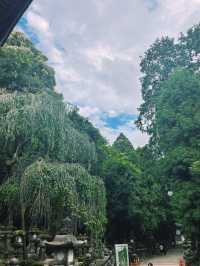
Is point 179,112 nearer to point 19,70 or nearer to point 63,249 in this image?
point 19,70

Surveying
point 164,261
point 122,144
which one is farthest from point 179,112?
point 122,144

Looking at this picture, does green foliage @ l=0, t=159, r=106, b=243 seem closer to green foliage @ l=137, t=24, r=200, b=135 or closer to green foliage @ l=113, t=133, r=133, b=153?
green foliage @ l=137, t=24, r=200, b=135

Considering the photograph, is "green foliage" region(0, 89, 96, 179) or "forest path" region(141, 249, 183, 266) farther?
"forest path" region(141, 249, 183, 266)

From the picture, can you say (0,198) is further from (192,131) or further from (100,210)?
(192,131)

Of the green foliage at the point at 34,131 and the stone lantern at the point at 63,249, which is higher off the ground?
the green foliage at the point at 34,131

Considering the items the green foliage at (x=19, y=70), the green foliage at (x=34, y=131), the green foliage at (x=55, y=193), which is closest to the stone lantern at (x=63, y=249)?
the green foliage at (x=55, y=193)

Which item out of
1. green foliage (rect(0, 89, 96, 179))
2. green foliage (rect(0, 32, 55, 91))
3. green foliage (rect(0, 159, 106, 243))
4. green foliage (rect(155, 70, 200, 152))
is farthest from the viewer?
green foliage (rect(0, 32, 55, 91))

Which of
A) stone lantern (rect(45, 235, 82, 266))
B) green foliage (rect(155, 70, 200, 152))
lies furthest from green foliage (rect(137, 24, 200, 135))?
stone lantern (rect(45, 235, 82, 266))

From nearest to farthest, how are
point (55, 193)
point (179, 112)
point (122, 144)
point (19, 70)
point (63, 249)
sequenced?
point (63, 249), point (55, 193), point (179, 112), point (19, 70), point (122, 144)

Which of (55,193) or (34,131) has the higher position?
(34,131)

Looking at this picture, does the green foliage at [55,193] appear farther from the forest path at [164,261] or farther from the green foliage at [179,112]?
the forest path at [164,261]

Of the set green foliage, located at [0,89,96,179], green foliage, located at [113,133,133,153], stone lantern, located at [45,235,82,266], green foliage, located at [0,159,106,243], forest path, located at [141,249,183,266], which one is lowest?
forest path, located at [141,249,183,266]

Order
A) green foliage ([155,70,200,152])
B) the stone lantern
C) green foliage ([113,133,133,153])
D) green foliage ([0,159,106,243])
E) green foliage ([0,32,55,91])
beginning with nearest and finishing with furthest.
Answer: the stone lantern < green foliage ([0,159,106,243]) < green foliage ([155,70,200,152]) < green foliage ([0,32,55,91]) < green foliage ([113,133,133,153])

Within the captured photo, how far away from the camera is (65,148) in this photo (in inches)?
555
